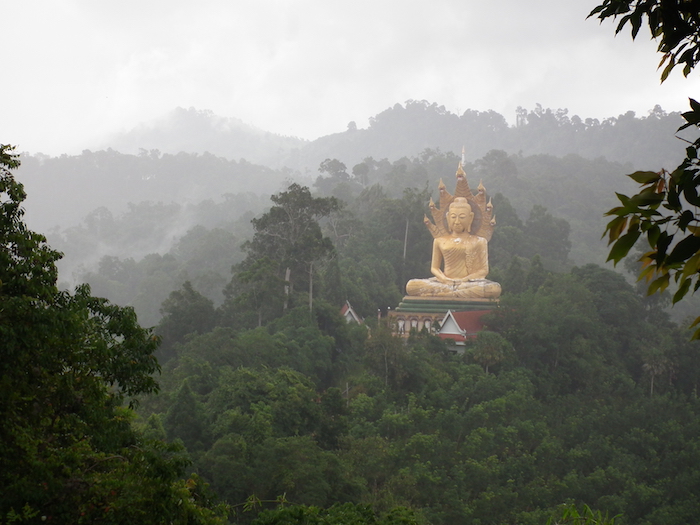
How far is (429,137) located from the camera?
311ft

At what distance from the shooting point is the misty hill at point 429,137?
77562 millimetres

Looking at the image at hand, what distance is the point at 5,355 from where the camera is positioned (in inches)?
223

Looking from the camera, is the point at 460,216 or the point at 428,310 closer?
the point at 428,310

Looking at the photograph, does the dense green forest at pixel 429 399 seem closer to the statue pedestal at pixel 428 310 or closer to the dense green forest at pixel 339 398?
the dense green forest at pixel 339 398

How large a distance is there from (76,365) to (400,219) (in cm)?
2774

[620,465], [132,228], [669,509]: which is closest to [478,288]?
[620,465]

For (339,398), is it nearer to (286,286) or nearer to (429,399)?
(429,399)

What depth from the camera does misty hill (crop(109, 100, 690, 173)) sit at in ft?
254

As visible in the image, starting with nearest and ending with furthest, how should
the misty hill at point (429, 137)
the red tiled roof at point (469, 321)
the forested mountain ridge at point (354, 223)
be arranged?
the red tiled roof at point (469, 321), the forested mountain ridge at point (354, 223), the misty hill at point (429, 137)

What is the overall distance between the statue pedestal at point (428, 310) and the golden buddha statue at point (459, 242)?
0.49 meters

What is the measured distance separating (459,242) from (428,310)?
3305mm

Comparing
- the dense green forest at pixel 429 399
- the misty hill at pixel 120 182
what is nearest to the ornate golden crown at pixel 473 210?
the dense green forest at pixel 429 399

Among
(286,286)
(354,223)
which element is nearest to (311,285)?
(286,286)

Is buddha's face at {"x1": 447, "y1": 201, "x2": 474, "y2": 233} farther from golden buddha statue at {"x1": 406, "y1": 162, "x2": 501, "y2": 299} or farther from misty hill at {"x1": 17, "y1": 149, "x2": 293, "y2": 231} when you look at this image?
misty hill at {"x1": 17, "y1": 149, "x2": 293, "y2": 231}
